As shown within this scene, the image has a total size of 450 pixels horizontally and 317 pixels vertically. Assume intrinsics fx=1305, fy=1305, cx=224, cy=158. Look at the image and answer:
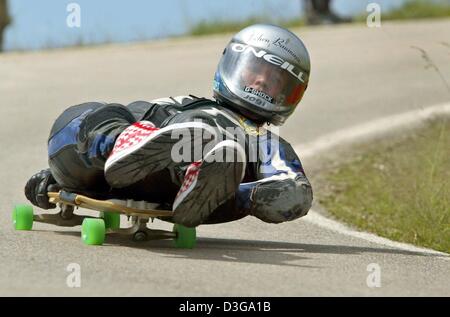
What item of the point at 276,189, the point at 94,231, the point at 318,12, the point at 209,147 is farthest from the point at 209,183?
the point at 318,12

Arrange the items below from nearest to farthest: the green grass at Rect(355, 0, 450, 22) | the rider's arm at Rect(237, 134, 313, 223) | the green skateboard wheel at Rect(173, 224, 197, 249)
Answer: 1. the rider's arm at Rect(237, 134, 313, 223)
2. the green skateboard wheel at Rect(173, 224, 197, 249)
3. the green grass at Rect(355, 0, 450, 22)

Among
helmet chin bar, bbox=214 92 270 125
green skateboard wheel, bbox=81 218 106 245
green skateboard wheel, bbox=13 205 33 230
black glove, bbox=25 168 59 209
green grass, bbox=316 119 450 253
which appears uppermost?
helmet chin bar, bbox=214 92 270 125

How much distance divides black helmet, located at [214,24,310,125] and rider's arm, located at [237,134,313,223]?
251mm

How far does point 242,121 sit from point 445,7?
16.7m

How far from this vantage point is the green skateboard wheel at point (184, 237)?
702 centimetres

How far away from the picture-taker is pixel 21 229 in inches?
297

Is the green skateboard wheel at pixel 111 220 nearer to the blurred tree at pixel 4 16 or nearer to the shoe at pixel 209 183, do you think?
the shoe at pixel 209 183

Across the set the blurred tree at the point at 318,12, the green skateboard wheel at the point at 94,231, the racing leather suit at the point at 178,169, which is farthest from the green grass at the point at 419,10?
the green skateboard wheel at the point at 94,231

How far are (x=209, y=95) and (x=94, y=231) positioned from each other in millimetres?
8235

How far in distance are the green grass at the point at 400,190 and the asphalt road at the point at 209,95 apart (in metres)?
0.51

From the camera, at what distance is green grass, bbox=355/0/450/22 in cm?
2277

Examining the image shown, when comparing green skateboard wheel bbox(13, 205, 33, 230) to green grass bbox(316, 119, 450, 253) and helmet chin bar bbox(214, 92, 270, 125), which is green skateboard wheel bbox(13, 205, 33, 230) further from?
green grass bbox(316, 119, 450, 253)

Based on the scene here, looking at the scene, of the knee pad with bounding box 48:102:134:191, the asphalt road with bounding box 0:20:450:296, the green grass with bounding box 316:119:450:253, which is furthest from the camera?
the green grass with bounding box 316:119:450:253

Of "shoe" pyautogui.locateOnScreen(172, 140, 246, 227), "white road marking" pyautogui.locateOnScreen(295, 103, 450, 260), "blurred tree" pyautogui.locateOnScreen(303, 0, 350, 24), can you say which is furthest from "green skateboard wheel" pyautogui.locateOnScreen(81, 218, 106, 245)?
"blurred tree" pyautogui.locateOnScreen(303, 0, 350, 24)
